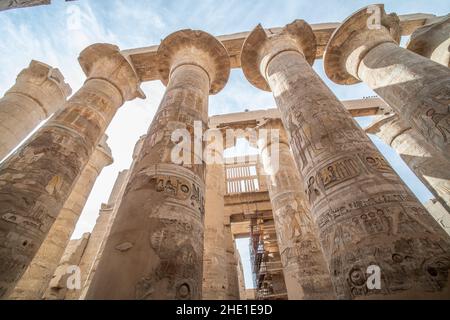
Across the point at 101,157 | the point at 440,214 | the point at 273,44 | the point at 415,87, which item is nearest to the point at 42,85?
the point at 101,157

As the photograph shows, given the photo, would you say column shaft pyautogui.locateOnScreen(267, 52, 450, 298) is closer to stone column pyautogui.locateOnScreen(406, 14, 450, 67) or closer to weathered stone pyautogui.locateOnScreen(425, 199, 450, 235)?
stone column pyautogui.locateOnScreen(406, 14, 450, 67)

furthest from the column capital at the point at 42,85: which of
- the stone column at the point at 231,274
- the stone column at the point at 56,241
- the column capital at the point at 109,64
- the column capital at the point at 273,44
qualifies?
the stone column at the point at 231,274

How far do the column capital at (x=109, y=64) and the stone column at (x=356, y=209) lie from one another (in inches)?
180

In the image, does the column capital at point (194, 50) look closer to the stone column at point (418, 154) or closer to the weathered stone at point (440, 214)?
the stone column at point (418, 154)

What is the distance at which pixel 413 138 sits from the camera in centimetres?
783

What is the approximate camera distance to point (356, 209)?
263 centimetres

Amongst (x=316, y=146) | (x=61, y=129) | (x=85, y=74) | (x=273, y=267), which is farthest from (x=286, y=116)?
(x=273, y=267)

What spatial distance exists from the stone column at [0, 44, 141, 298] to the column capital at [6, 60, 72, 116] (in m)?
1.67

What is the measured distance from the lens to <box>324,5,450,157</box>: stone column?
3.33 meters

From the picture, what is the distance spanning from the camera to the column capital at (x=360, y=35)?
17.8ft

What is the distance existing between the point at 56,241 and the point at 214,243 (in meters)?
4.44

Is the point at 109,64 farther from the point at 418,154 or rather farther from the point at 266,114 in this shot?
the point at 418,154

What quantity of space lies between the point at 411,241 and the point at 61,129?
18.8 feet

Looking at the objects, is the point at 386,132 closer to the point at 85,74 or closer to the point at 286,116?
the point at 286,116
